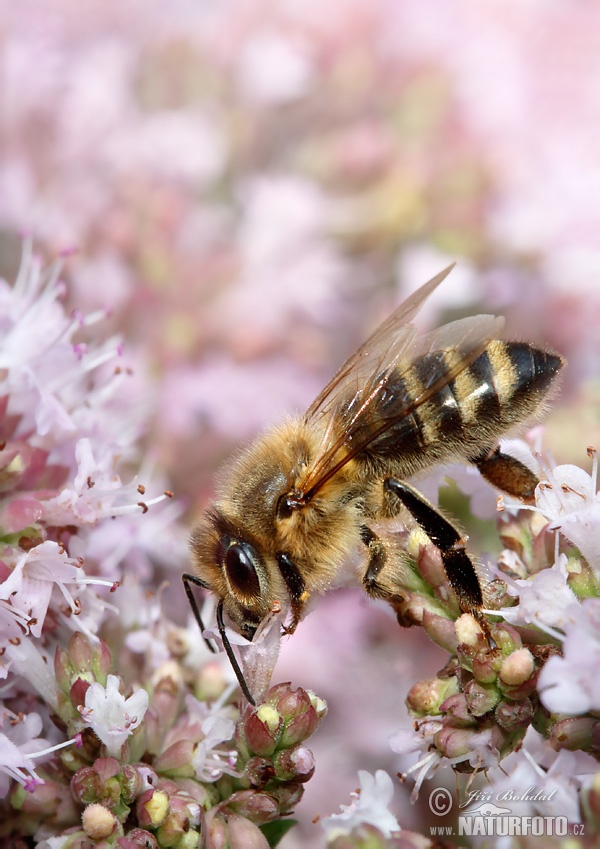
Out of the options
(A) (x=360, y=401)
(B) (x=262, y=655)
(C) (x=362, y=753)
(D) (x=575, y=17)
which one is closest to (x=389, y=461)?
(A) (x=360, y=401)

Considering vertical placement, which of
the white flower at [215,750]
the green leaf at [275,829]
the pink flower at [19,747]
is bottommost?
the green leaf at [275,829]

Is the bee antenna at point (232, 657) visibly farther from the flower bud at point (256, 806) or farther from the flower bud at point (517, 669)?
the flower bud at point (517, 669)

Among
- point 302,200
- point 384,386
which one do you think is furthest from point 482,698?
point 302,200

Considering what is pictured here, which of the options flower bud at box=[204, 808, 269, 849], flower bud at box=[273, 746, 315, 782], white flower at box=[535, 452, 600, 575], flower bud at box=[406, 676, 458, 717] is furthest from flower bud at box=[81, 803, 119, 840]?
white flower at box=[535, 452, 600, 575]

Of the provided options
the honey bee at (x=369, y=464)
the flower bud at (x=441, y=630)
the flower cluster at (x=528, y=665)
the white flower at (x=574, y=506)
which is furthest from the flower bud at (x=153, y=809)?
the white flower at (x=574, y=506)

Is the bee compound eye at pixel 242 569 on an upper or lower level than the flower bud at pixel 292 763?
upper

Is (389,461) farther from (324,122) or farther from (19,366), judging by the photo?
(324,122)
